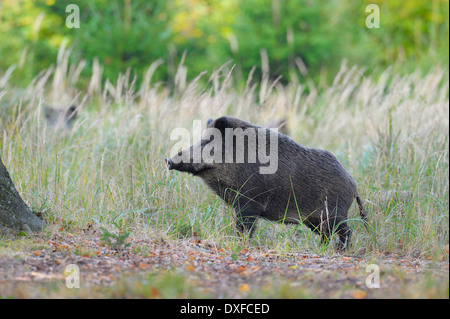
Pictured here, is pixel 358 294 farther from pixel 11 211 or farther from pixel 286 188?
pixel 11 211

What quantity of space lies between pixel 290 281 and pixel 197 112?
3918 mm

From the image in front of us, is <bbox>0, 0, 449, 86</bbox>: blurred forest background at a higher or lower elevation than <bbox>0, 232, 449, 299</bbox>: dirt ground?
higher

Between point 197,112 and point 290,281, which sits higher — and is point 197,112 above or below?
above

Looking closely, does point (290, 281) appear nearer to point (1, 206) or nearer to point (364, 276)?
point (364, 276)

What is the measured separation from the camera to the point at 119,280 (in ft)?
10.5

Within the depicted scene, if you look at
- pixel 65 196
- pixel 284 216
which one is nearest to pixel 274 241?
pixel 284 216

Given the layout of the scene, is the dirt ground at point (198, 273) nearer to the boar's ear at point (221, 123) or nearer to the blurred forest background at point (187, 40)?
the boar's ear at point (221, 123)

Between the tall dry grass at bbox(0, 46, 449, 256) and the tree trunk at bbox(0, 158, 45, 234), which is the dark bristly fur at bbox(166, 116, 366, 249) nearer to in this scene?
→ the tall dry grass at bbox(0, 46, 449, 256)

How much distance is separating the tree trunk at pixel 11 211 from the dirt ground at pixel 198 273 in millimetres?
193

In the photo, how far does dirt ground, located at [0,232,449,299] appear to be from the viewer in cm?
302

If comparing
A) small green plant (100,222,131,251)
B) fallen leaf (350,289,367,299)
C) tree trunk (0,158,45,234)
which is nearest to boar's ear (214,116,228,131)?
small green plant (100,222,131,251)

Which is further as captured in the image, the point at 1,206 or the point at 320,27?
the point at 320,27

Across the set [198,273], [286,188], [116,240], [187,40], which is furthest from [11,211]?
[187,40]

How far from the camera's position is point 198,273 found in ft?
11.6
